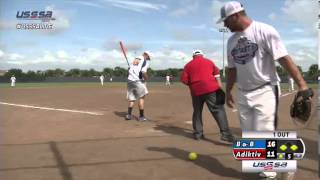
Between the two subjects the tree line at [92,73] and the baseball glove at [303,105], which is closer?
the baseball glove at [303,105]

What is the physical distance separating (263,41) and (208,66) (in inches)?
151

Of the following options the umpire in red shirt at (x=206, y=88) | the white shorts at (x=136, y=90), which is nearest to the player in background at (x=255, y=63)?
the umpire in red shirt at (x=206, y=88)

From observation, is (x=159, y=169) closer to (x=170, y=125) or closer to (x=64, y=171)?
(x=64, y=171)

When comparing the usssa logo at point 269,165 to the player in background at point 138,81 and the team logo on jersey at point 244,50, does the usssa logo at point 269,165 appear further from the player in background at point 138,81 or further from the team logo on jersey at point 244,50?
the player in background at point 138,81

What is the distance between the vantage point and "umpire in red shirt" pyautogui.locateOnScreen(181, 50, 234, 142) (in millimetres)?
8383

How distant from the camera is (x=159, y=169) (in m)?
6.10

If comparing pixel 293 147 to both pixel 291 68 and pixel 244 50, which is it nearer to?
pixel 291 68

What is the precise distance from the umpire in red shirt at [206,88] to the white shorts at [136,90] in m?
3.33

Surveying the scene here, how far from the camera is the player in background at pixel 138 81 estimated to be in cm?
1169

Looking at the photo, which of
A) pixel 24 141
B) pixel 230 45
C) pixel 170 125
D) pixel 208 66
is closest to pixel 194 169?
pixel 230 45

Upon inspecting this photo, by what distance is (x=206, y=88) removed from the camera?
27.5 ft
